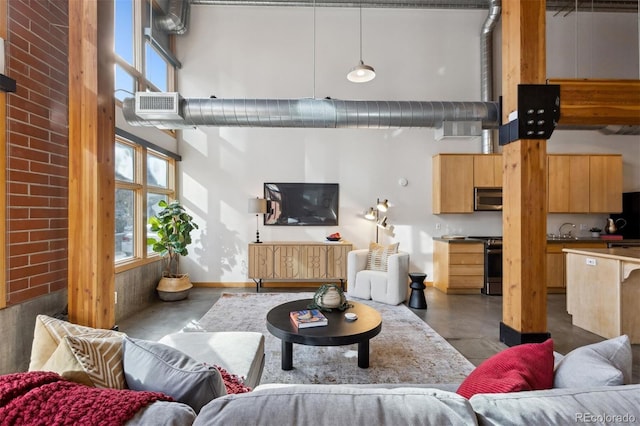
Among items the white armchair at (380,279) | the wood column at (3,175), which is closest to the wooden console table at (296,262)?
the white armchair at (380,279)

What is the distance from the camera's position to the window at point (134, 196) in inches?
155

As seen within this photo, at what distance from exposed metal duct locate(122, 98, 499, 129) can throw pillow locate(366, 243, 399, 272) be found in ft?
6.11

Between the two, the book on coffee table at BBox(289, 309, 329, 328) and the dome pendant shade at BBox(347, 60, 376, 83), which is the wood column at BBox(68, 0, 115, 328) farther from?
the dome pendant shade at BBox(347, 60, 376, 83)

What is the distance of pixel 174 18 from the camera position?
191 inches

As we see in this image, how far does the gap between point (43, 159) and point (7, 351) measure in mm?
1304

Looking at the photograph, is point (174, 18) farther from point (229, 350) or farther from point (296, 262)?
point (229, 350)

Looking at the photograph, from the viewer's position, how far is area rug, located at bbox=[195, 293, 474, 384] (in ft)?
7.60

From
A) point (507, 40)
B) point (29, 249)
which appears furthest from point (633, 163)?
Answer: point (29, 249)

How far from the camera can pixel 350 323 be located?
2434 mm

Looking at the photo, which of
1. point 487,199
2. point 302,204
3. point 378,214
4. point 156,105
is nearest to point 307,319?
point 156,105

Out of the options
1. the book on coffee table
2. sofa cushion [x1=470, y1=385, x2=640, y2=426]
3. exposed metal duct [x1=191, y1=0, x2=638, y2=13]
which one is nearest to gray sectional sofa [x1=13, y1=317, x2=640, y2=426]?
sofa cushion [x1=470, y1=385, x2=640, y2=426]

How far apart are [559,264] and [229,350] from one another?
5458mm

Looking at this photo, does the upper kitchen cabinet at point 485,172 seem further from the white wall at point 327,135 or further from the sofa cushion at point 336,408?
the sofa cushion at point 336,408

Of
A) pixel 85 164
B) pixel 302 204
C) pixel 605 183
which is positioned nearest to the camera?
pixel 85 164
